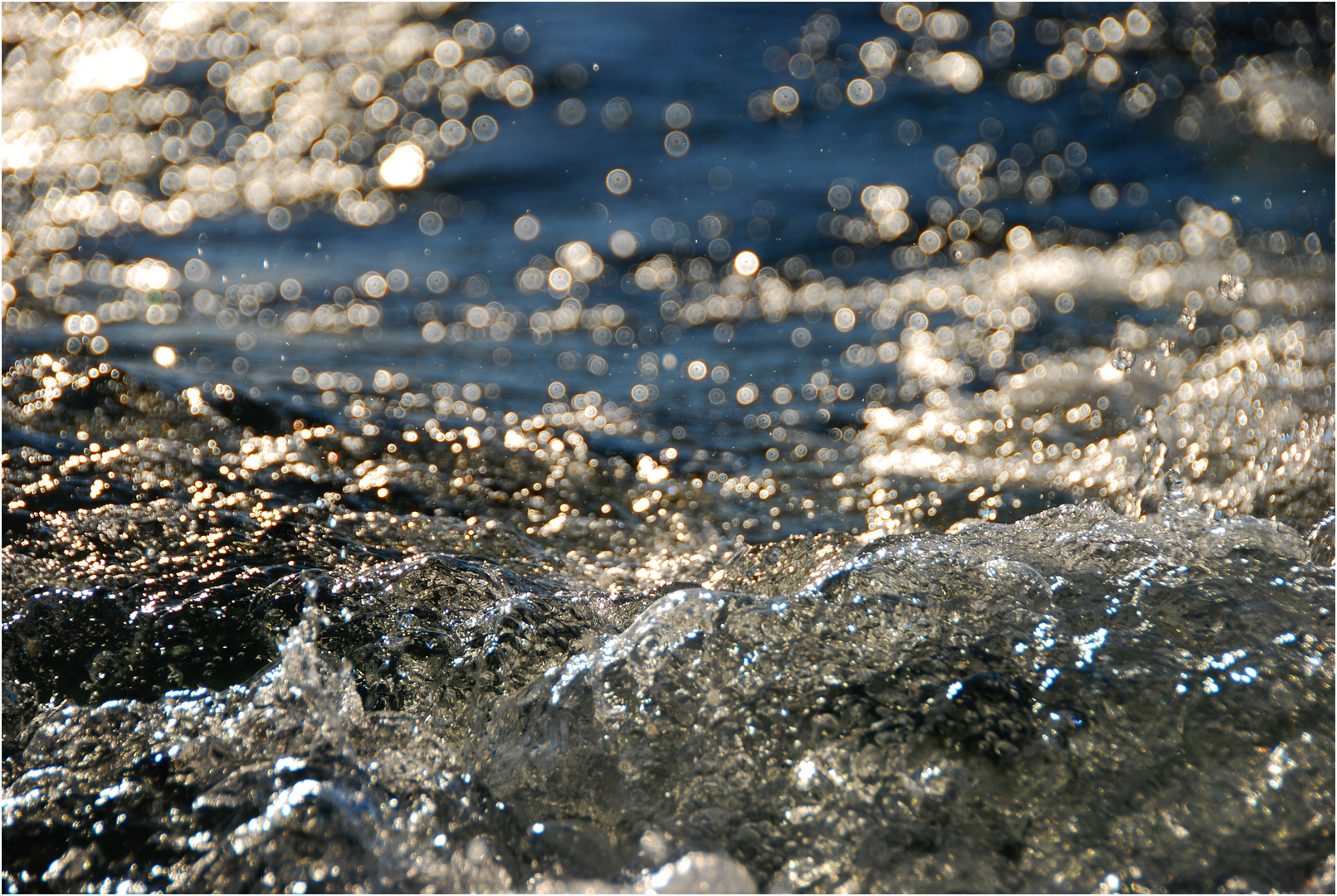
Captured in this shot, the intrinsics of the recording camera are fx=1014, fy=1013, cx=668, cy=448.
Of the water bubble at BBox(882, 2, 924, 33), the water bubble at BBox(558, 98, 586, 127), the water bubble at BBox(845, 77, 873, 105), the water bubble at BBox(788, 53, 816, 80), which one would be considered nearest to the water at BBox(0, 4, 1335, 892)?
the water bubble at BBox(558, 98, 586, 127)

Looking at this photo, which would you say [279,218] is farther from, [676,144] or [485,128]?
[676,144]

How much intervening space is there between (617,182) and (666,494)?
163 inches

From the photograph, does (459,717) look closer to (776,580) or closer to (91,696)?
(91,696)

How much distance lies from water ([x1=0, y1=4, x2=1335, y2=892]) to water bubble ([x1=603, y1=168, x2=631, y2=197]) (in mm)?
30

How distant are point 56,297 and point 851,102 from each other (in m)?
5.56

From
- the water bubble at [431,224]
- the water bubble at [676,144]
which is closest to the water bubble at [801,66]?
the water bubble at [676,144]

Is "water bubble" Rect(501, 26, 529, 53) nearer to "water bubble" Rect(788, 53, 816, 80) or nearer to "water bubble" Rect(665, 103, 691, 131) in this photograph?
"water bubble" Rect(665, 103, 691, 131)

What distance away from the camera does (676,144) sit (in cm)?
716

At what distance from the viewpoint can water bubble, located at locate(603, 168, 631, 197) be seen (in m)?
6.58

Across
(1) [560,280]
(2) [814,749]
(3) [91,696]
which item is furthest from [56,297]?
(2) [814,749]

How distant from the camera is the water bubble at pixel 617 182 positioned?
6.58 meters

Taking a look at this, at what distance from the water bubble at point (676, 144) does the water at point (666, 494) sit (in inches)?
1.8

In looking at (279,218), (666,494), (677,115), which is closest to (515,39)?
(677,115)

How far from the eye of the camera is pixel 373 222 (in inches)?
240
